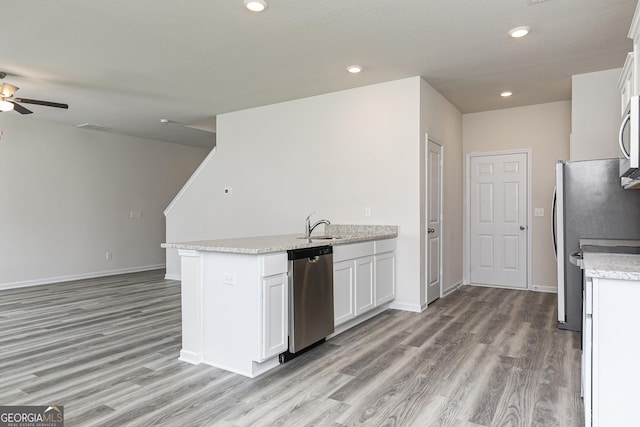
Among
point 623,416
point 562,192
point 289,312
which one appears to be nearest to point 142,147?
point 289,312

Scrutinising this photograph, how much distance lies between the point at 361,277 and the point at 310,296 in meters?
0.96

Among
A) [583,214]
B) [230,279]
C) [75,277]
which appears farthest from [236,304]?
[75,277]

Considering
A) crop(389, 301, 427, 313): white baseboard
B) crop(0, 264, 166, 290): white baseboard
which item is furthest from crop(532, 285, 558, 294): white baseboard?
crop(0, 264, 166, 290): white baseboard

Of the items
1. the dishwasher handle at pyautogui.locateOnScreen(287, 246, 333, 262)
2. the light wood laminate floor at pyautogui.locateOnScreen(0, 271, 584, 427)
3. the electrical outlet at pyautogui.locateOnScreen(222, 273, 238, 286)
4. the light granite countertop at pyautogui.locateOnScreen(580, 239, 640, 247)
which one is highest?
the light granite countertop at pyautogui.locateOnScreen(580, 239, 640, 247)

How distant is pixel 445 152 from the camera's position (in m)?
5.50

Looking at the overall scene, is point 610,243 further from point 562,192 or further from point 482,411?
point 482,411

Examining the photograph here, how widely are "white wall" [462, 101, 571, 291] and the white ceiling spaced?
0.25 metres

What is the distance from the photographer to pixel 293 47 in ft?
12.3

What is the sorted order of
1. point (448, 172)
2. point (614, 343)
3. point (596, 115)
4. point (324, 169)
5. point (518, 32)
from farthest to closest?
point (448, 172)
point (324, 169)
point (596, 115)
point (518, 32)
point (614, 343)

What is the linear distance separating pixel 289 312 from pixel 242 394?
2.25ft

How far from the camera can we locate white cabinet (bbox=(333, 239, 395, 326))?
12.1 feet

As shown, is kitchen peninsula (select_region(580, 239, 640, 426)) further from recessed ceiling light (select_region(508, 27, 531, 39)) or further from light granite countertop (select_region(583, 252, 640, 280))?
recessed ceiling light (select_region(508, 27, 531, 39))

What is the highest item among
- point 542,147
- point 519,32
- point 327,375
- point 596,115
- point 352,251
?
point 519,32

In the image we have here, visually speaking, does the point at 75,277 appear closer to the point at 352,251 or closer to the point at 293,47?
the point at 352,251
